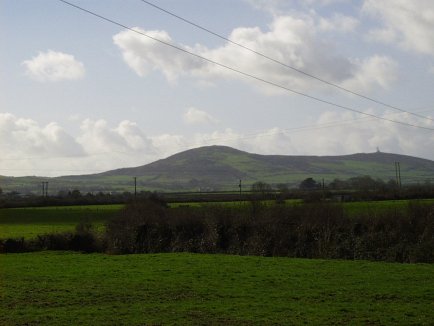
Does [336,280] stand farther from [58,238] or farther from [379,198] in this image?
[379,198]

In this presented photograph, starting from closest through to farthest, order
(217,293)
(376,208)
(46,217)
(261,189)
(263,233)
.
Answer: (217,293)
(263,233)
(376,208)
(46,217)
(261,189)

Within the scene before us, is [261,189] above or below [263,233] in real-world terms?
above

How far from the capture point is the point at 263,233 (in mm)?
45312

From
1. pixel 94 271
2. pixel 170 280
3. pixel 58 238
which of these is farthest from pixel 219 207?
pixel 170 280

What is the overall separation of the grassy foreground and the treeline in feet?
31.8

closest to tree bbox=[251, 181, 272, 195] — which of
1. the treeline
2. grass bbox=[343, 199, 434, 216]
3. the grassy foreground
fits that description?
grass bbox=[343, 199, 434, 216]

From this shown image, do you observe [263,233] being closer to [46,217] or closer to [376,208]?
[376,208]

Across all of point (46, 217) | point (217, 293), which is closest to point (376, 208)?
point (217, 293)

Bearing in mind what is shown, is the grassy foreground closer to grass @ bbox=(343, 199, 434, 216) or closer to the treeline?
the treeline

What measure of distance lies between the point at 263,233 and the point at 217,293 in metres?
24.0

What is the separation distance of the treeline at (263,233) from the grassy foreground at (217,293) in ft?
31.8

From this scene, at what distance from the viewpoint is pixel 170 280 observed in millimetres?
25234

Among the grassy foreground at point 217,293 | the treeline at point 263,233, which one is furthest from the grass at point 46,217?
the grassy foreground at point 217,293

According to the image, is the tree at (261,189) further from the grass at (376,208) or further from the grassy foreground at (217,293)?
the grassy foreground at (217,293)
